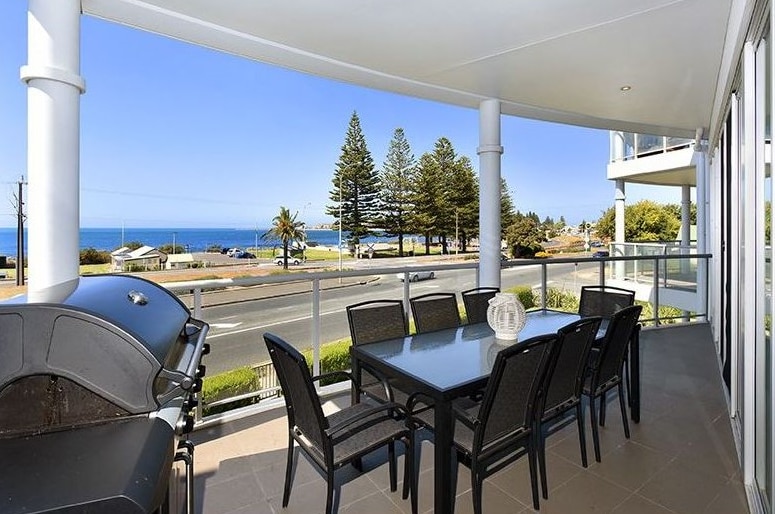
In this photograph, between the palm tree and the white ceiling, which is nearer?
the white ceiling

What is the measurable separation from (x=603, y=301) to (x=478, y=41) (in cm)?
234

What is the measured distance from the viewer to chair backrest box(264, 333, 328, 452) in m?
1.77

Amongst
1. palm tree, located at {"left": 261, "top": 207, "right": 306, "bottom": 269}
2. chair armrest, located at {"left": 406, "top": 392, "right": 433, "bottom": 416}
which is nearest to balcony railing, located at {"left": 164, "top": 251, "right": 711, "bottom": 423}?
chair armrest, located at {"left": 406, "top": 392, "right": 433, "bottom": 416}

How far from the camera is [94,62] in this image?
89.8 feet

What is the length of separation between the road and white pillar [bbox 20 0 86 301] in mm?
1091

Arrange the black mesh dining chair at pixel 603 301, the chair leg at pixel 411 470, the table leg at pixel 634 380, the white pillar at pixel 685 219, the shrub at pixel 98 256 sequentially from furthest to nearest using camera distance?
the shrub at pixel 98 256
the white pillar at pixel 685 219
the black mesh dining chair at pixel 603 301
the table leg at pixel 634 380
the chair leg at pixel 411 470

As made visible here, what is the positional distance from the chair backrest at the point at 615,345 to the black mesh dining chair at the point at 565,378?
0.18 m

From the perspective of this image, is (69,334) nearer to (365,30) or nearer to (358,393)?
(358,393)

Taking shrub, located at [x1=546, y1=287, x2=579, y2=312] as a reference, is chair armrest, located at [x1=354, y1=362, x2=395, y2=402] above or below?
below

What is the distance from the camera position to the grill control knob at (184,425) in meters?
1.22

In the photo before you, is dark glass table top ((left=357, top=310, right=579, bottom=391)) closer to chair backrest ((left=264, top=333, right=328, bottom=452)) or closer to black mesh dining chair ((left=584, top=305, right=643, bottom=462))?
black mesh dining chair ((left=584, top=305, right=643, bottom=462))

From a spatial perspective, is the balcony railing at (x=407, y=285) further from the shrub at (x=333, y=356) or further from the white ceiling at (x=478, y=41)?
the white ceiling at (x=478, y=41)

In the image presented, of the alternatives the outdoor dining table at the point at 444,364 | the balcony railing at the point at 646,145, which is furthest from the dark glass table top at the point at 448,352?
the balcony railing at the point at 646,145

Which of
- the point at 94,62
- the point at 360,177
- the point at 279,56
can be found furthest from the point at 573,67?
the point at 94,62
